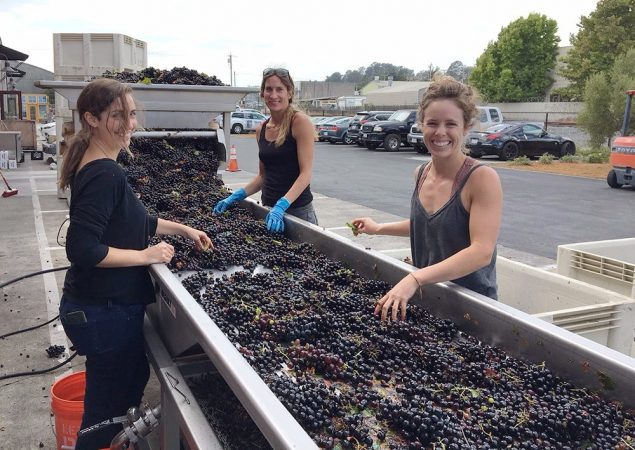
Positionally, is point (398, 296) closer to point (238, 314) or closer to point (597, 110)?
point (238, 314)

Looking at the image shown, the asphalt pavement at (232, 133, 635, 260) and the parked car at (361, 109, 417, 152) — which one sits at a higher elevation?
the parked car at (361, 109, 417, 152)

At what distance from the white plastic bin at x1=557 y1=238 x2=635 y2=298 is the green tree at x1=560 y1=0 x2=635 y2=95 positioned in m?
32.5

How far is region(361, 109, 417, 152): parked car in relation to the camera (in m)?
24.1

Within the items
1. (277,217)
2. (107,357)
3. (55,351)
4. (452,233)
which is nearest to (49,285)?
(55,351)

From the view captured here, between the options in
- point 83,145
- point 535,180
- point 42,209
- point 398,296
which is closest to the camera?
point 398,296

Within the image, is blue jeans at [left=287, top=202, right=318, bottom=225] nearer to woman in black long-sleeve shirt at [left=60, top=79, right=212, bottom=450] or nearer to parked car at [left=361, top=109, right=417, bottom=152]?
woman in black long-sleeve shirt at [left=60, top=79, right=212, bottom=450]

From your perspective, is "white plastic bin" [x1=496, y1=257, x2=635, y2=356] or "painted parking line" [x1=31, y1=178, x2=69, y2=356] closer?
"white plastic bin" [x1=496, y1=257, x2=635, y2=356]

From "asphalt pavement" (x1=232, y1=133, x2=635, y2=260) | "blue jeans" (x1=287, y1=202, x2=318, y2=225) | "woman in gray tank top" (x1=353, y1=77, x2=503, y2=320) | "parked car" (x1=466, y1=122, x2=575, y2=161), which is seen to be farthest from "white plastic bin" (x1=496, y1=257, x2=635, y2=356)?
"parked car" (x1=466, y1=122, x2=575, y2=161)

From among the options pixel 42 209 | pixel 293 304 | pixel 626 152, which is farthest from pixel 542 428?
pixel 626 152

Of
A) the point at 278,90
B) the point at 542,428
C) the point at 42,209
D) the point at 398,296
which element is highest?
the point at 278,90

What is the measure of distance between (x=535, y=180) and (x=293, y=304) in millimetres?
14594

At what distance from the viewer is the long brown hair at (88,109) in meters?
2.36

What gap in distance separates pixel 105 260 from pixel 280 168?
1859 mm

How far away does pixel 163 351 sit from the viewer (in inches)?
98.8
